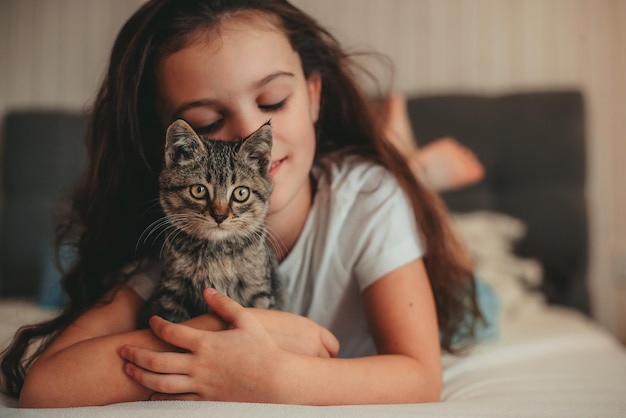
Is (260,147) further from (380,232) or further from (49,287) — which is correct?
(49,287)

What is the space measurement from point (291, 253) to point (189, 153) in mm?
350

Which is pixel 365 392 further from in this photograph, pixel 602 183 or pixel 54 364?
pixel 602 183

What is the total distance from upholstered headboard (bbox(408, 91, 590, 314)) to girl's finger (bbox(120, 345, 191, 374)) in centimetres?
153

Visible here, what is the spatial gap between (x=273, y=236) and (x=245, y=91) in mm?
281

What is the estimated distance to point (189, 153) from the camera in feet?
2.58

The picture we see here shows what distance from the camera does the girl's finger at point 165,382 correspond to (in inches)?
30.1

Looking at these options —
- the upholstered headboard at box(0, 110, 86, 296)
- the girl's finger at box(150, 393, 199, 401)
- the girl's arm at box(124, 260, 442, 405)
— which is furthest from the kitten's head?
the upholstered headboard at box(0, 110, 86, 296)

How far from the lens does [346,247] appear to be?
105cm

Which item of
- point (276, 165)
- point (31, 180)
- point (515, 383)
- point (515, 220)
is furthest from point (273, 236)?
point (31, 180)

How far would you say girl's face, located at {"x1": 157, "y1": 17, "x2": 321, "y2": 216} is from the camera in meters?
0.84

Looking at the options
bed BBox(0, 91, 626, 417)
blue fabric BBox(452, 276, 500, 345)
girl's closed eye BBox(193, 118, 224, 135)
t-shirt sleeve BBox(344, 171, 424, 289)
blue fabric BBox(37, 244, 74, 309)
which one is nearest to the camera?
girl's closed eye BBox(193, 118, 224, 135)

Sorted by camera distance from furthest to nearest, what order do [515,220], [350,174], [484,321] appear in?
[515,220], [484,321], [350,174]

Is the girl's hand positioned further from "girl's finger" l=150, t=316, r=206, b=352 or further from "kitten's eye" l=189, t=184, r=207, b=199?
"kitten's eye" l=189, t=184, r=207, b=199

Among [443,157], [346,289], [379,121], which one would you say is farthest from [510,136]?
[346,289]
